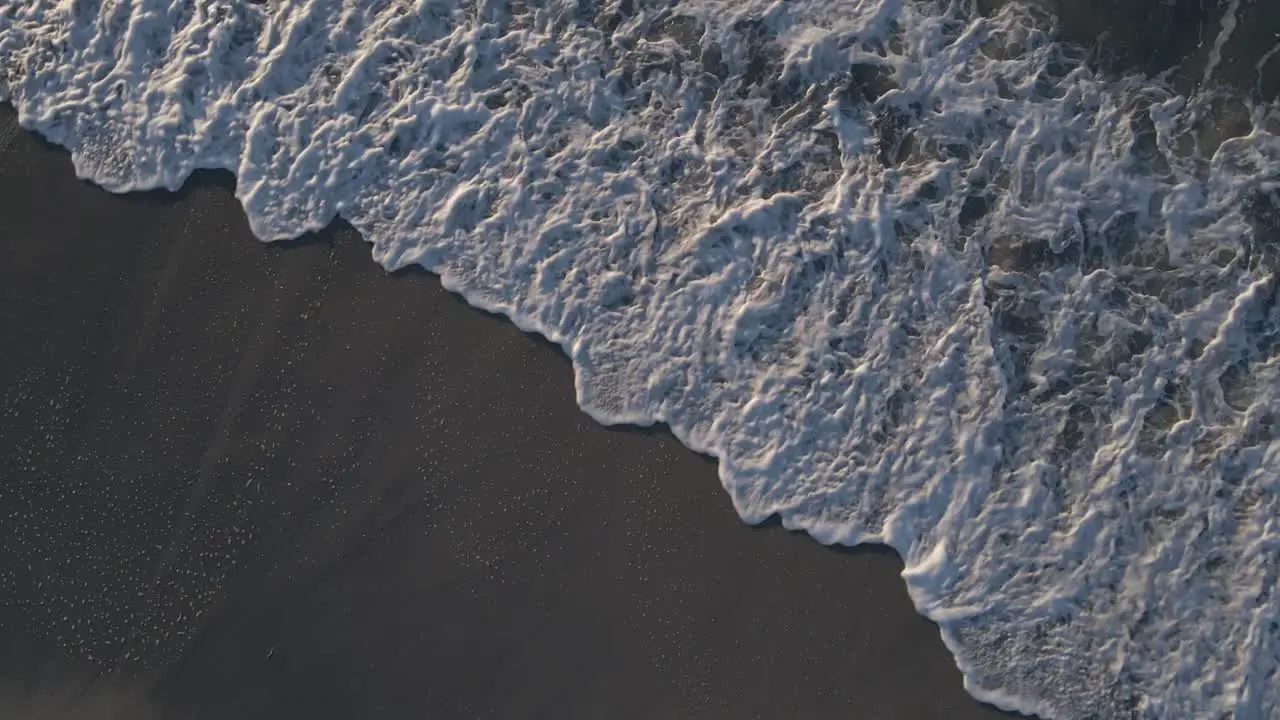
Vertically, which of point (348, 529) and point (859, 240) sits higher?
point (859, 240)

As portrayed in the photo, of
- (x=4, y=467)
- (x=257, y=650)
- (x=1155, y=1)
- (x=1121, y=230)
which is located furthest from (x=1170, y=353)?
(x=4, y=467)

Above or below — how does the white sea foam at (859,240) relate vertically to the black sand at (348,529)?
above

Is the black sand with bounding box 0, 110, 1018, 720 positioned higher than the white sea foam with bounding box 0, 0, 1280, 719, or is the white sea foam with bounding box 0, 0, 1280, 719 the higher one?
the white sea foam with bounding box 0, 0, 1280, 719
